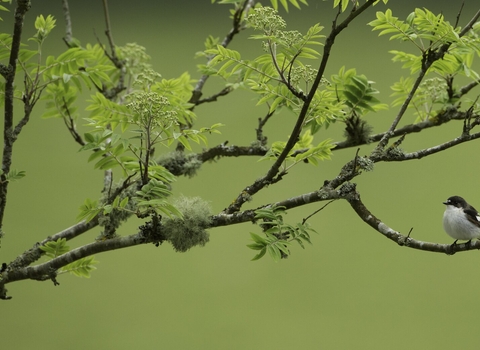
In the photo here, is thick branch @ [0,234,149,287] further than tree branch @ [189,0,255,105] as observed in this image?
No

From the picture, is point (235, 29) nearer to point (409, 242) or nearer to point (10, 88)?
point (10, 88)

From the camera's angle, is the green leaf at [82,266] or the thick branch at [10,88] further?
the green leaf at [82,266]

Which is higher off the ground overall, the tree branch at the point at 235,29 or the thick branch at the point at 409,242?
the tree branch at the point at 235,29

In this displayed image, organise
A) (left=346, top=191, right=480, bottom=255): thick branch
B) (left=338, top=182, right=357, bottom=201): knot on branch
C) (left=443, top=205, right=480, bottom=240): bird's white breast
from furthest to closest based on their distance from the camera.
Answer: (left=443, top=205, right=480, bottom=240): bird's white breast, (left=338, top=182, right=357, bottom=201): knot on branch, (left=346, top=191, right=480, bottom=255): thick branch

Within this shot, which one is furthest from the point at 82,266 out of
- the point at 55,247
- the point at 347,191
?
the point at 347,191

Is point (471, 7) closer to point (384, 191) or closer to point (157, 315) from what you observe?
point (384, 191)

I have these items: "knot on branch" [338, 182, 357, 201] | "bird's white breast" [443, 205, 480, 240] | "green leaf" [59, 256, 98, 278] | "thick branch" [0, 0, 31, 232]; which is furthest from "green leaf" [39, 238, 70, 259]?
"bird's white breast" [443, 205, 480, 240]

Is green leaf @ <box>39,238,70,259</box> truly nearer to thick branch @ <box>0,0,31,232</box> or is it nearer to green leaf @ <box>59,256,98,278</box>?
green leaf @ <box>59,256,98,278</box>

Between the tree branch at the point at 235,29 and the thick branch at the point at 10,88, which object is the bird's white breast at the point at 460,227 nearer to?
the tree branch at the point at 235,29

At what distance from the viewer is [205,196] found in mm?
3213

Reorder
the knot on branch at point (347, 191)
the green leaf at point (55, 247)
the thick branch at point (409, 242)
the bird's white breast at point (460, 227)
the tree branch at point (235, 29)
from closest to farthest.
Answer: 1. the thick branch at point (409, 242)
2. the knot on branch at point (347, 191)
3. the bird's white breast at point (460, 227)
4. the green leaf at point (55, 247)
5. the tree branch at point (235, 29)

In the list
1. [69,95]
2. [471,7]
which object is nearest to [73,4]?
[69,95]

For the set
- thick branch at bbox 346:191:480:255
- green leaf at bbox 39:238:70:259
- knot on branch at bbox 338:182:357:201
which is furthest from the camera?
green leaf at bbox 39:238:70:259

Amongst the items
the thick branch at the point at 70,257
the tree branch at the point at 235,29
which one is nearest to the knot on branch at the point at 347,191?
the thick branch at the point at 70,257
